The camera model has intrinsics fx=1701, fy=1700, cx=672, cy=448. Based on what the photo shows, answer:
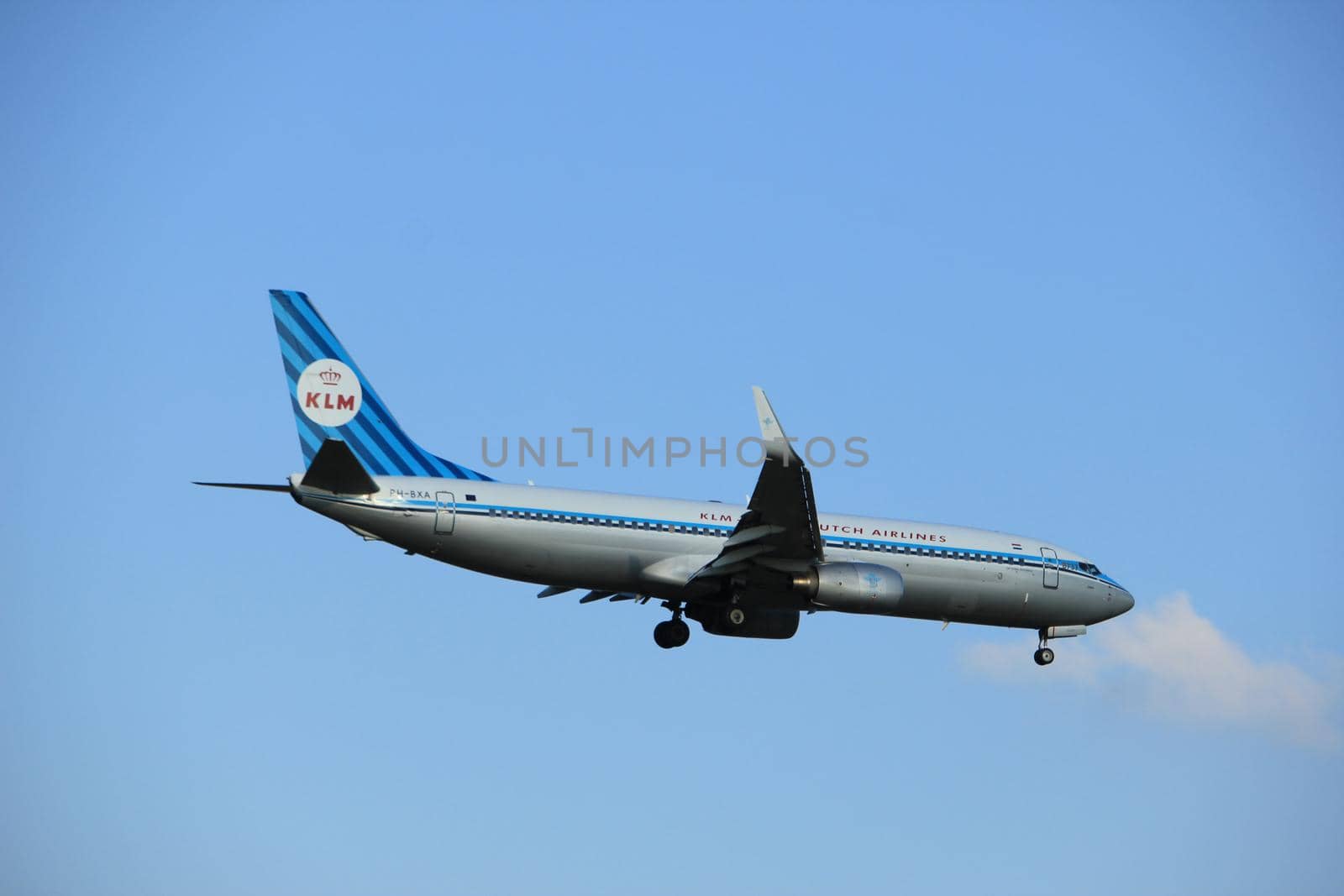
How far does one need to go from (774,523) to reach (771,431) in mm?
2937

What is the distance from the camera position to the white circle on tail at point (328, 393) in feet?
114

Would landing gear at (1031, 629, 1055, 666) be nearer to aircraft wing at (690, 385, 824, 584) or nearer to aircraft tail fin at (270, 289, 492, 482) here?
aircraft wing at (690, 385, 824, 584)

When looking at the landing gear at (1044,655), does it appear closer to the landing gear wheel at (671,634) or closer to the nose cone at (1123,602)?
the nose cone at (1123,602)

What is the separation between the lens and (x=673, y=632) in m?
39.1

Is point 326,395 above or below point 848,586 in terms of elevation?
above

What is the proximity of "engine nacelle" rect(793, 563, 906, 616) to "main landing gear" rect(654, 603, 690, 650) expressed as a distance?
432 cm

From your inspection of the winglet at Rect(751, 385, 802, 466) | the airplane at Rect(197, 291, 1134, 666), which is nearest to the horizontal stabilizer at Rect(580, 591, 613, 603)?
the airplane at Rect(197, 291, 1134, 666)

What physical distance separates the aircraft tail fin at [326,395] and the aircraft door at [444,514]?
6.21ft

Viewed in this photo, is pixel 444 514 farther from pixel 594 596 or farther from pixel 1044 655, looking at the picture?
pixel 1044 655

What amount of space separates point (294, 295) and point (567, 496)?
699 centimetres

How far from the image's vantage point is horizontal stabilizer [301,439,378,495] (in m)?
31.6

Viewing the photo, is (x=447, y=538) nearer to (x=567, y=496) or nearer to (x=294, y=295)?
(x=567, y=496)

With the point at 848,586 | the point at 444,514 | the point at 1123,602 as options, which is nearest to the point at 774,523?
the point at 848,586

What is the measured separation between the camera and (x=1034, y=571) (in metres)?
39.6
